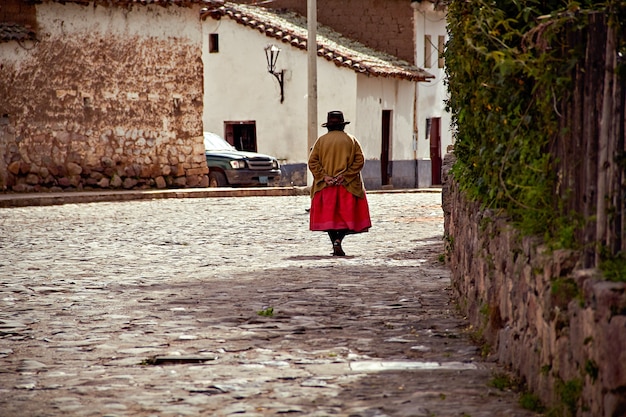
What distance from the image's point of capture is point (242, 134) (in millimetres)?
36188

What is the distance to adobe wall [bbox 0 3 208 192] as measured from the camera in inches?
1099

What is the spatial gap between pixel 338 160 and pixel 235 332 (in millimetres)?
5716

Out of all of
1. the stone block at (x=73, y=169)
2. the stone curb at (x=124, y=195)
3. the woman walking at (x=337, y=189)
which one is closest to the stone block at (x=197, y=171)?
the stone curb at (x=124, y=195)

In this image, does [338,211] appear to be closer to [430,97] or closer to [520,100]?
[520,100]

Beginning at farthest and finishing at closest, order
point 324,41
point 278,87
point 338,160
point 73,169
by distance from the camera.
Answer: point 324,41, point 278,87, point 73,169, point 338,160

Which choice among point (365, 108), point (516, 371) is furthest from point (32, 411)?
point (365, 108)

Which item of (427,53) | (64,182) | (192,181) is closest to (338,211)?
(64,182)

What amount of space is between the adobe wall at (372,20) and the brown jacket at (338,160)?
27.0 meters

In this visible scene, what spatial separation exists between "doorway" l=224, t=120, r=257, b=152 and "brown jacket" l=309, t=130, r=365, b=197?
22.6 m

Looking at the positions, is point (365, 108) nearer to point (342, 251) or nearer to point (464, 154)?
point (342, 251)

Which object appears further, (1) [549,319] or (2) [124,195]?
(2) [124,195]

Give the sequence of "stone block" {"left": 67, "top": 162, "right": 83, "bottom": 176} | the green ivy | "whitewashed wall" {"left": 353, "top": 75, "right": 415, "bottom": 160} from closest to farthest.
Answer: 1. the green ivy
2. "stone block" {"left": 67, "top": 162, "right": 83, "bottom": 176}
3. "whitewashed wall" {"left": 353, "top": 75, "right": 415, "bottom": 160}

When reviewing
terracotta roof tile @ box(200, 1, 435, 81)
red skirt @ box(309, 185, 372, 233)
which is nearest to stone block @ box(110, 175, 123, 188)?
terracotta roof tile @ box(200, 1, 435, 81)

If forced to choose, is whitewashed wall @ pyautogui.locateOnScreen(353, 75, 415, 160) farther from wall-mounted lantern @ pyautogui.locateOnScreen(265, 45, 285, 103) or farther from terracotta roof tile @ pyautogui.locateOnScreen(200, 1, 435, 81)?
wall-mounted lantern @ pyautogui.locateOnScreen(265, 45, 285, 103)
